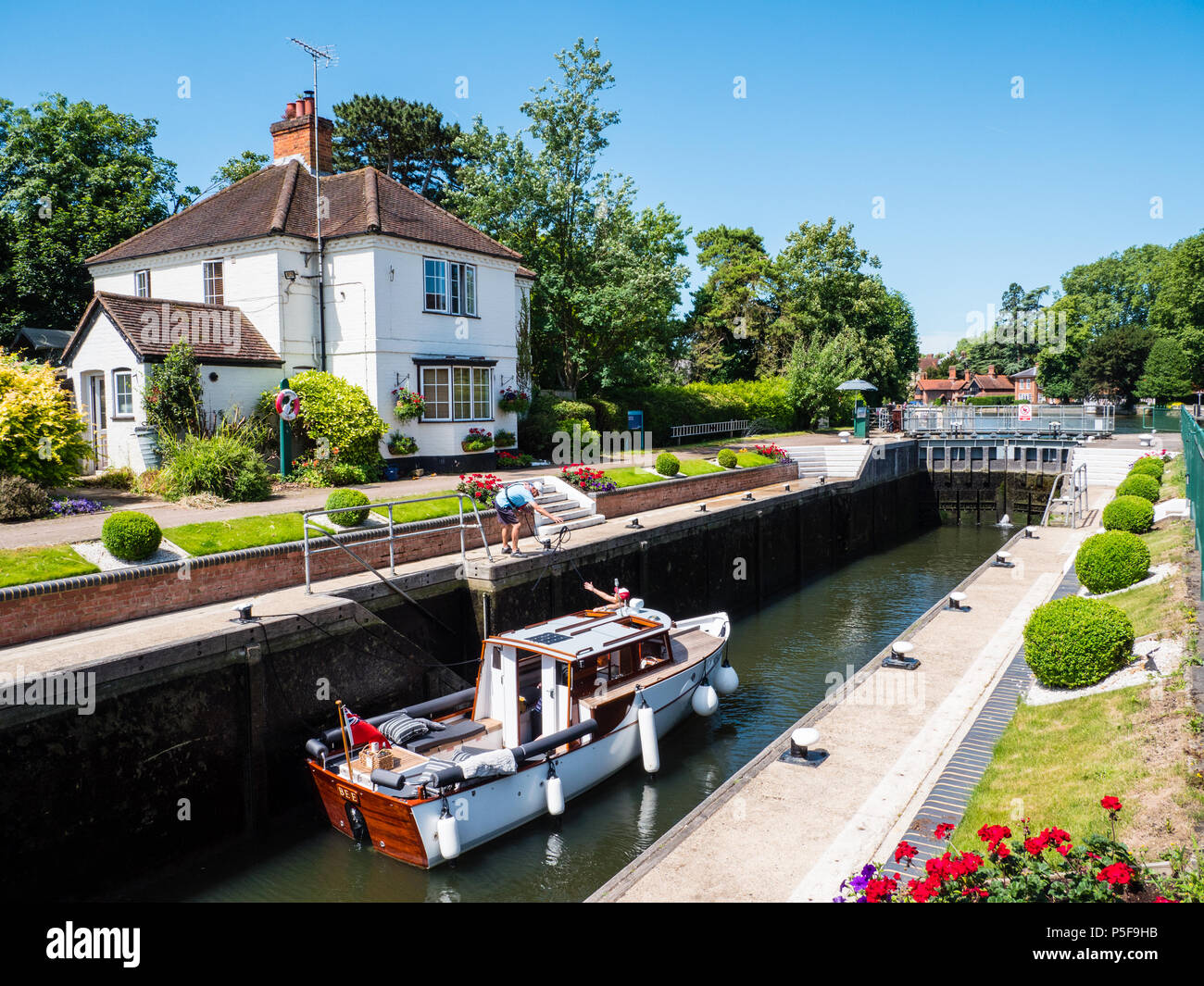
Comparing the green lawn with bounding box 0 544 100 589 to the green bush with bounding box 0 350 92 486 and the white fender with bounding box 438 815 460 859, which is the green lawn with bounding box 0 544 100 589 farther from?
the white fender with bounding box 438 815 460 859

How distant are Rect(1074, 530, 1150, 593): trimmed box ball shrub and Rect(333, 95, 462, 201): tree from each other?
1739 inches

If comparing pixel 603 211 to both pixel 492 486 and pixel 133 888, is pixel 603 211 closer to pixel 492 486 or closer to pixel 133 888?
pixel 492 486

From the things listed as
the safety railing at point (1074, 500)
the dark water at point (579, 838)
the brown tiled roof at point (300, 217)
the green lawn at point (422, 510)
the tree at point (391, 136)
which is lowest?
the dark water at point (579, 838)

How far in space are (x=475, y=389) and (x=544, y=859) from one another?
→ 719 inches

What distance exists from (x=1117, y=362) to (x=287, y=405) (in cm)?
6978

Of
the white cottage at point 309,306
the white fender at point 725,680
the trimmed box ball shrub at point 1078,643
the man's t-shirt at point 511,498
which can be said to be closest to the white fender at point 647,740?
the white fender at point 725,680

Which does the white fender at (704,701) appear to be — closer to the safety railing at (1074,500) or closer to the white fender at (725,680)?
the white fender at (725,680)

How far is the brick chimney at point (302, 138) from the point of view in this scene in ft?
95.2

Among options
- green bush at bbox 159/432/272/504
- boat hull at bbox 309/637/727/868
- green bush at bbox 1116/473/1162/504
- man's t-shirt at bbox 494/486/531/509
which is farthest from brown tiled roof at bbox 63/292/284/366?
green bush at bbox 1116/473/1162/504

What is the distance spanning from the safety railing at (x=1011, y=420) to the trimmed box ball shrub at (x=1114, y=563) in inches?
1091

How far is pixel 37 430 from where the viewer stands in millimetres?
16969

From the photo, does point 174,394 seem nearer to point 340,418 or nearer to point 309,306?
point 340,418

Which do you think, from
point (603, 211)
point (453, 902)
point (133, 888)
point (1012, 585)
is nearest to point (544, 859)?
point (453, 902)

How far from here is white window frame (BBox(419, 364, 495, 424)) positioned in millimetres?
26156
